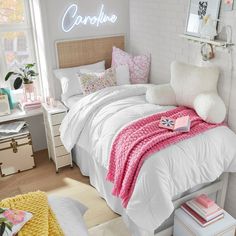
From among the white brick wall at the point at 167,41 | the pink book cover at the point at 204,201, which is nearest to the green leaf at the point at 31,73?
the white brick wall at the point at 167,41

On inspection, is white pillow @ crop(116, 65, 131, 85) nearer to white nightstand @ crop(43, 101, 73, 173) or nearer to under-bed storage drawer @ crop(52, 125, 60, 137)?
white nightstand @ crop(43, 101, 73, 173)

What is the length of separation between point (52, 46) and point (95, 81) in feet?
2.12

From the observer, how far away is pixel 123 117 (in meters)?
2.50

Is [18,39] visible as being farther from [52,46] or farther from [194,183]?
[194,183]

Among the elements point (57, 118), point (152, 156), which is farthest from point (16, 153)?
point (152, 156)

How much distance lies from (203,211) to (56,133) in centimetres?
166

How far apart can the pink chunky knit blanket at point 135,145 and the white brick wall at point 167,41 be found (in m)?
0.44

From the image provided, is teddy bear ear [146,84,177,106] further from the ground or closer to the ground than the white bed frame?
further from the ground

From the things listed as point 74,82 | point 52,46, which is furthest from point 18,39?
point 74,82

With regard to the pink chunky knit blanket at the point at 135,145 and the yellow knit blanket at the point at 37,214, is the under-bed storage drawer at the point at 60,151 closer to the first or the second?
the pink chunky knit blanket at the point at 135,145

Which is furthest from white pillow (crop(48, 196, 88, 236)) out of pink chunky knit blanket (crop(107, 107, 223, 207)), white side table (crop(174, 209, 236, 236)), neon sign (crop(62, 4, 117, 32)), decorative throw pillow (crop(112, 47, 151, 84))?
neon sign (crop(62, 4, 117, 32))

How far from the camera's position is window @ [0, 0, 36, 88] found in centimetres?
326

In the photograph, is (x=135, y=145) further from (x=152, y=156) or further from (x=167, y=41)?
(x=167, y=41)

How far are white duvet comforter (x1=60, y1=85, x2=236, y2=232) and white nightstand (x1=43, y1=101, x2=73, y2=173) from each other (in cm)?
18
